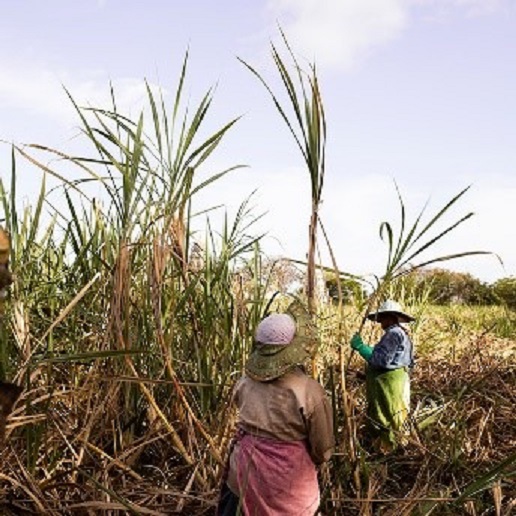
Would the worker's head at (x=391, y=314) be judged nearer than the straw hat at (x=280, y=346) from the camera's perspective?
No

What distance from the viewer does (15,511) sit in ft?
7.98

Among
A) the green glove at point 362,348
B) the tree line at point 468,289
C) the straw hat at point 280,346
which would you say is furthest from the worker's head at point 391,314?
the tree line at point 468,289

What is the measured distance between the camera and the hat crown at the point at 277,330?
2289mm

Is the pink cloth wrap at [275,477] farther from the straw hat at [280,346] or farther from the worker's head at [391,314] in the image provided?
the worker's head at [391,314]

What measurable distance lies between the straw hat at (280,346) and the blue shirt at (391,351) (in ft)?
5.24

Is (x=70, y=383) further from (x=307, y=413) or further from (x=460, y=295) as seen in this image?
(x=460, y=295)

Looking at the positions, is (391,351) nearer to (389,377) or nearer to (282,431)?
(389,377)

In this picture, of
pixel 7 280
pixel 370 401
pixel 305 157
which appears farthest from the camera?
pixel 370 401

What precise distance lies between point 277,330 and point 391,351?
1702 mm

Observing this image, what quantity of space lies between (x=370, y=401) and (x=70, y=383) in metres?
1.66

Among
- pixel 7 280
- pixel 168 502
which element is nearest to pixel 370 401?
pixel 168 502

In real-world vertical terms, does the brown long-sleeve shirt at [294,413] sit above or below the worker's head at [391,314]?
below

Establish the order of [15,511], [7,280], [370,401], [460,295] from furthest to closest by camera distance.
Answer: [460,295]
[370,401]
[15,511]
[7,280]

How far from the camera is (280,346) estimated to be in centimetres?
229
